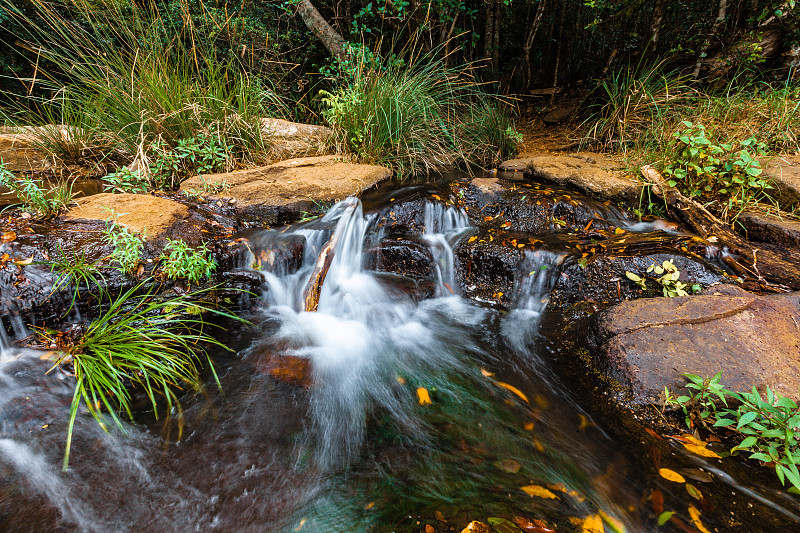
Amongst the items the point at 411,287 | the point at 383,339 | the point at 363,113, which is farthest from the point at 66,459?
the point at 363,113

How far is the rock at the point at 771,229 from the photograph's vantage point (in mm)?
2961

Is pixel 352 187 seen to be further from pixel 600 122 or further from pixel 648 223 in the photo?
pixel 600 122

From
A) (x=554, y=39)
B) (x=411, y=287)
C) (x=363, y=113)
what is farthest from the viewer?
(x=554, y=39)

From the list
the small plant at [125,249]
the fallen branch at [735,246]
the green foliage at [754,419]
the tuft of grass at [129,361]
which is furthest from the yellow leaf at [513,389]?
the small plant at [125,249]

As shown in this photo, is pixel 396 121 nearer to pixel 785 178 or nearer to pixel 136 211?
pixel 136 211

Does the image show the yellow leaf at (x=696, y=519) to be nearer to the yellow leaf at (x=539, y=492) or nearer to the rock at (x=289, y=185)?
the yellow leaf at (x=539, y=492)

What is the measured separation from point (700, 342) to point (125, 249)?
3.78 metres

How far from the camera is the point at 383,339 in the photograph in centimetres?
275

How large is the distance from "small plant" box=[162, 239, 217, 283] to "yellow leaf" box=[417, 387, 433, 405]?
5.98ft

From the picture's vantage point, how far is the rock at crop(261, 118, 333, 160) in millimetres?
5039

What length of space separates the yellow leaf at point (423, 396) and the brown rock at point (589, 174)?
3243 mm

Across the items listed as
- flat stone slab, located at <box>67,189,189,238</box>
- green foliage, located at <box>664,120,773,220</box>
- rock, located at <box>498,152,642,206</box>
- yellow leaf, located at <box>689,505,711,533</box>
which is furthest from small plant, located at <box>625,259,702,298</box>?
flat stone slab, located at <box>67,189,189,238</box>

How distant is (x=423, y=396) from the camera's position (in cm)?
212

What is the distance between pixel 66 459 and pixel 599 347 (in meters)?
2.86
